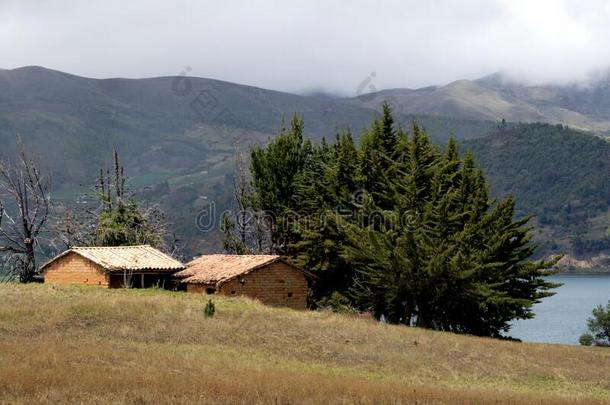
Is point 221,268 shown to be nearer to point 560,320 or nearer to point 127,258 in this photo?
point 127,258

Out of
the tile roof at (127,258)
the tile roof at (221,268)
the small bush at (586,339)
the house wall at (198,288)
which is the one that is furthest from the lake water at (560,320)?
the tile roof at (127,258)

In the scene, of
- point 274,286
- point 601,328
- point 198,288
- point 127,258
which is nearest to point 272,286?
point 274,286

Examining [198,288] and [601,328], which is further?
[601,328]

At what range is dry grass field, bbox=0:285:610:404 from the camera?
1931cm

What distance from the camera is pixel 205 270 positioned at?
5712 cm

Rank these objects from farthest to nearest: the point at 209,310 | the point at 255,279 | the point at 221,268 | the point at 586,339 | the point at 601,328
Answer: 1. the point at 601,328
2. the point at 586,339
3. the point at 221,268
4. the point at 255,279
5. the point at 209,310

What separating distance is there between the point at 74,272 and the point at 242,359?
3052cm

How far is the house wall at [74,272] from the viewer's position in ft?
178

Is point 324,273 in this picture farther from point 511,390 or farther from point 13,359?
point 13,359

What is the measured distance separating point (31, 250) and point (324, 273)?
25.2 m

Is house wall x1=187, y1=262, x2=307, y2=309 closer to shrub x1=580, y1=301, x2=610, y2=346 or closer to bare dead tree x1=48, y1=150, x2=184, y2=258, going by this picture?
bare dead tree x1=48, y1=150, x2=184, y2=258

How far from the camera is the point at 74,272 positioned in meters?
55.8

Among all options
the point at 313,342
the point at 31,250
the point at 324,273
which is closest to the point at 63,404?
the point at 313,342

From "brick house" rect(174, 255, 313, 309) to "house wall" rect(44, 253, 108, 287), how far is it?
6016 millimetres
